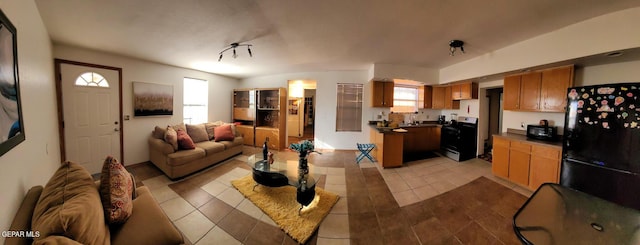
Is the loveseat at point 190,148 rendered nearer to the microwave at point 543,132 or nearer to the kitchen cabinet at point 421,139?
A: the kitchen cabinet at point 421,139

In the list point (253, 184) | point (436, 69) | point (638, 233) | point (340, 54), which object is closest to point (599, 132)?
point (638, 233)

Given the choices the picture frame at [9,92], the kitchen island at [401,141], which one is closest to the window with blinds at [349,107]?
the kitchen island at [401,141]

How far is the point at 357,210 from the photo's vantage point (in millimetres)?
2180

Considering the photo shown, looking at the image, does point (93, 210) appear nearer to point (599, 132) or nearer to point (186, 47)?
point (186, 47)

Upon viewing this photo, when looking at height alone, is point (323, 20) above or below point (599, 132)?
above

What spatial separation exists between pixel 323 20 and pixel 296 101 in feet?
16.6

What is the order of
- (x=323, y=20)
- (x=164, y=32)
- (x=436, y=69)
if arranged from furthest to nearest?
(x=436, y=69)
(x=164, y=32)
(x=323, y=20)

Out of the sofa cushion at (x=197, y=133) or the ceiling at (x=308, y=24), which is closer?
the ceiling at (x=308, y=24)

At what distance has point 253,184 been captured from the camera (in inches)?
110

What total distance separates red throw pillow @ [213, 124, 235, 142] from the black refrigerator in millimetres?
5709

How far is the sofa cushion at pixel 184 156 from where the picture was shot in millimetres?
2908

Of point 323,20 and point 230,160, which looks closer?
point 323,20

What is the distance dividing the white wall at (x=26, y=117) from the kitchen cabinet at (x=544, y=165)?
199 inches

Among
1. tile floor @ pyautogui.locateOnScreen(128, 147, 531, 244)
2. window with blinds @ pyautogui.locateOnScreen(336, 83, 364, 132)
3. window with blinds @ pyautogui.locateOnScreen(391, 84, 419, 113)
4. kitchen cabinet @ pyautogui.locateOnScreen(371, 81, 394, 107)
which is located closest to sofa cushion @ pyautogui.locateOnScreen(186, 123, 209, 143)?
tile floor @ pyautogui.locateOnScreen(128, 147, 531, 244)
